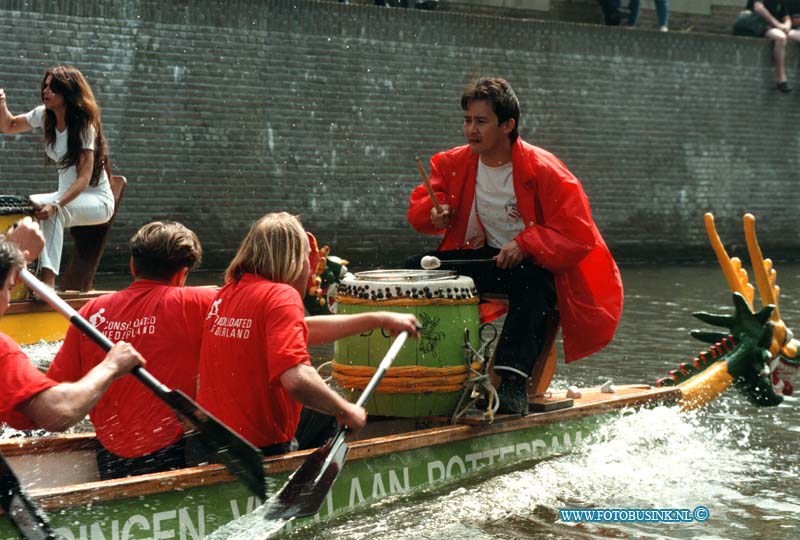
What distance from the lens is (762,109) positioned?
19.0m

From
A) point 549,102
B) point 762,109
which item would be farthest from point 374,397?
point 762,109

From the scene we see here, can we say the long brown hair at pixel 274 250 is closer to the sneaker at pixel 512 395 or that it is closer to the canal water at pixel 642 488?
the canal water at pixel 642 488

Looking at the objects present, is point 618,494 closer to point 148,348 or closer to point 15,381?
point 148,348

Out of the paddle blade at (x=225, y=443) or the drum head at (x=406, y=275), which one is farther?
the drum head at (x=406, y=275)

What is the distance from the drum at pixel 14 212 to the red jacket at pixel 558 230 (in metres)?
3.55

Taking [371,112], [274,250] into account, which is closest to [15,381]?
[274,250]

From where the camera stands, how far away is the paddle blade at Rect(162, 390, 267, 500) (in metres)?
4.58

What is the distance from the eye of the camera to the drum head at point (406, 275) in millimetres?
5891

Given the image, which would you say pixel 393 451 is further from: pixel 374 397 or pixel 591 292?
pixel 591 292

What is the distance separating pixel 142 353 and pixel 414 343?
4.42 feet

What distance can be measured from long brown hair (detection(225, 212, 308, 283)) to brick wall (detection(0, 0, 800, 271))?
9.21 meters

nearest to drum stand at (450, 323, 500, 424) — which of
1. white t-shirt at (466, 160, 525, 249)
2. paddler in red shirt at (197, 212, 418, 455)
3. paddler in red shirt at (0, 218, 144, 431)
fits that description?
white t-shirt at (466, 160, 525, 249)

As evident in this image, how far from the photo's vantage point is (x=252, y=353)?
4848 millimetres
